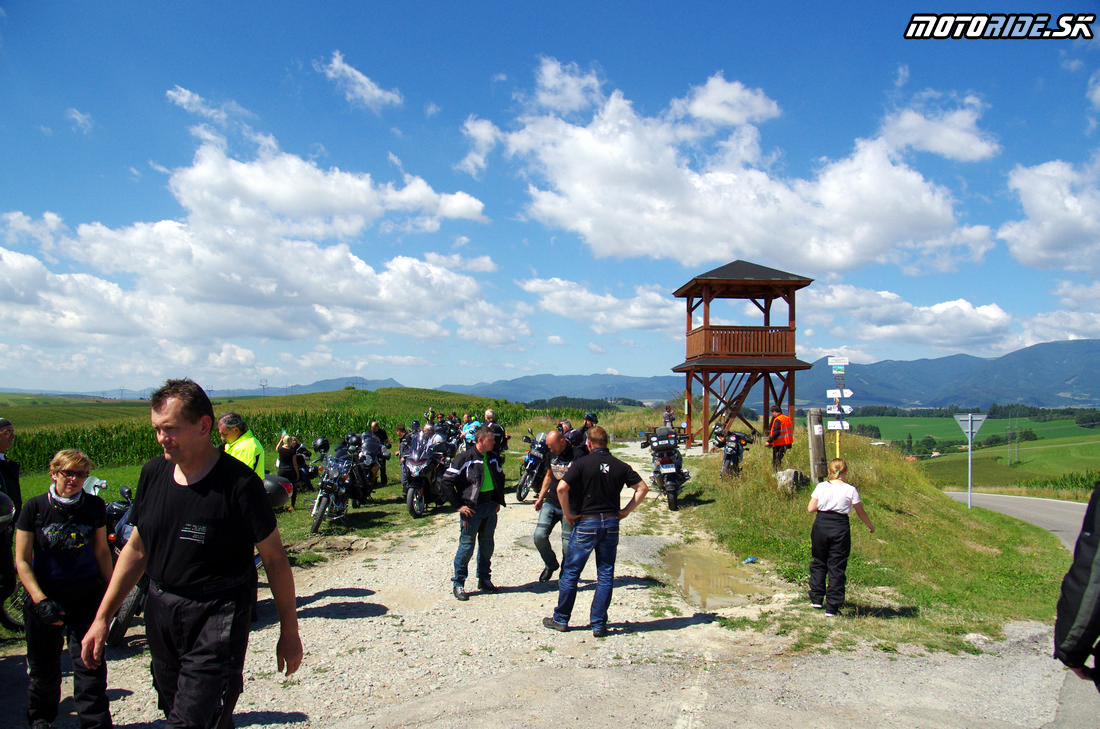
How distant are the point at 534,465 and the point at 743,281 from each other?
39.2 feet

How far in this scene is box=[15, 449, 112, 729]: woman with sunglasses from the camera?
151 inches

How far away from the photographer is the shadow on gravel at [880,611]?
6.89 metres

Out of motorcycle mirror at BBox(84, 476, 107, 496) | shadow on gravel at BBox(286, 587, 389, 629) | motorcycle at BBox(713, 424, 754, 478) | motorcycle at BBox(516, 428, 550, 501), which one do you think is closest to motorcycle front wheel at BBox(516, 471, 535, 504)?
motorcycle at BBox(516, 428, 550, 501)

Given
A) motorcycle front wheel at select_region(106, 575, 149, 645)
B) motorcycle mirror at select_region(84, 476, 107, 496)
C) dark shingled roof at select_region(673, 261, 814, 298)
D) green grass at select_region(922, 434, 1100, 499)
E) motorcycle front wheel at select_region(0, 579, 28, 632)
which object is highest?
dark shingled roof at select_region(673, 261, 814, 298)

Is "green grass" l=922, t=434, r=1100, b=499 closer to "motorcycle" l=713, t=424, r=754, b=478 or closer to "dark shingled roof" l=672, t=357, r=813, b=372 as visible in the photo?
"dark shingled roof" l=672, t=357, r=813, b=372

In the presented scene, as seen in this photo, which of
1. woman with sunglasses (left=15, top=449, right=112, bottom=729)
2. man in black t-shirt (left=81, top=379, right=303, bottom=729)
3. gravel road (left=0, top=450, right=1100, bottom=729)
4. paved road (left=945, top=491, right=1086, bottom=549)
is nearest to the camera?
man in black t-shirt (left=81, top=379, right=303, bottom=729)

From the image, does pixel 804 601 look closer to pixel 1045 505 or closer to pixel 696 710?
pixel 696 710

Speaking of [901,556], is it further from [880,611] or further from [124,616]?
[124,616]

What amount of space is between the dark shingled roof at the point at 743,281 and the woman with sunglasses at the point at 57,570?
63.4 feet

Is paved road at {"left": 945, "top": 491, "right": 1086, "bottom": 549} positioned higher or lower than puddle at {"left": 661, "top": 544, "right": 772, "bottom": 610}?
A: lower

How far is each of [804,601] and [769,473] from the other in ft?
22.1

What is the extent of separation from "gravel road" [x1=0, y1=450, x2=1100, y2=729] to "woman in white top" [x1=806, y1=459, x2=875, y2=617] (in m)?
0.28

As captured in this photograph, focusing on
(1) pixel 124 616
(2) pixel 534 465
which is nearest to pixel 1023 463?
(2) pixel 534 465

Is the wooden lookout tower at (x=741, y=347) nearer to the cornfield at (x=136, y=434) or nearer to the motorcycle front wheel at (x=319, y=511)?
the cornfield at (x=136, y=434)
